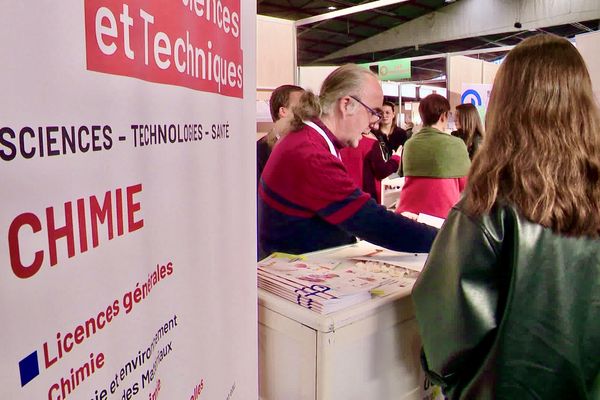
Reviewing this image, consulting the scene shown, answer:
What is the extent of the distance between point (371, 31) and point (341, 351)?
17825 mm

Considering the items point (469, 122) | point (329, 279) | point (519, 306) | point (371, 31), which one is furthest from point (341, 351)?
point (371, 31)

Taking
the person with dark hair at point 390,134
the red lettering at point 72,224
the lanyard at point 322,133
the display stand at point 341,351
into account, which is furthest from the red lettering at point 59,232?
the person with dark hair at point 390,134

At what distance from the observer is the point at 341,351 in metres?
1.26

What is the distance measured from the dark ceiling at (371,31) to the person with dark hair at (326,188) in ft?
39.6

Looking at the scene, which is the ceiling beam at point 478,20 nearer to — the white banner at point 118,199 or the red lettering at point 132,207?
the white banner at point 118,199

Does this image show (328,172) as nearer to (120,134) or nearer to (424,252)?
(424,252)

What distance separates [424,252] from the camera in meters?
1.66

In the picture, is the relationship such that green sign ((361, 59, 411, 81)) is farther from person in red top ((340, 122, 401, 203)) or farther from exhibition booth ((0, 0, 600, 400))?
exhibition booth ((0, 0, 600, 400))

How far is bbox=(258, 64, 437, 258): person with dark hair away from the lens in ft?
5.21

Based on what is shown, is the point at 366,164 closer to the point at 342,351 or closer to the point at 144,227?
the point at 342,351

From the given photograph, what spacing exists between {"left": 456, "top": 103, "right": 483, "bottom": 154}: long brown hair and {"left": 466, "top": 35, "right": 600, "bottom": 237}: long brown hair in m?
2.51

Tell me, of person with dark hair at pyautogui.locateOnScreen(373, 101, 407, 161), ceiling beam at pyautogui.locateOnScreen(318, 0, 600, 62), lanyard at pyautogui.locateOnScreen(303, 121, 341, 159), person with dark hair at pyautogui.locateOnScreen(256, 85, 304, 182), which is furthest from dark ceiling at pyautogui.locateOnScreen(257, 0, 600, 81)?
lanyard at pyautogui.locateOnScreen(303, 121, 341, 159)

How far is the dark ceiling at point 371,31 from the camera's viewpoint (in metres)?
13.9

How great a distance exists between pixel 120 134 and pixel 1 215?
0.70ft
